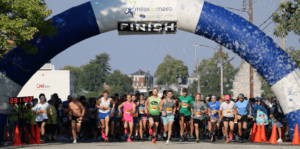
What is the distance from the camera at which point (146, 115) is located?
14.0 metres

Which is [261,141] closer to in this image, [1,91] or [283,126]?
[283,126]

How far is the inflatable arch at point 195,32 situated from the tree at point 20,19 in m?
1.57

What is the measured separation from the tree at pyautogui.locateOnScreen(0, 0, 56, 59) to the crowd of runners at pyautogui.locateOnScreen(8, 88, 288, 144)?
2936 mm

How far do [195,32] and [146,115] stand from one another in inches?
135

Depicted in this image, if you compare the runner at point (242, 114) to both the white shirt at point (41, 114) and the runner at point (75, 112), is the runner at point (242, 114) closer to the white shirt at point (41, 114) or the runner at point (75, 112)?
the runner at point (75, 112)

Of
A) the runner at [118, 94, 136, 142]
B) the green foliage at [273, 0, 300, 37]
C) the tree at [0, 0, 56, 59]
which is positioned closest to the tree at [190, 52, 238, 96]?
the green foliage at [273, 0, 300, 37]

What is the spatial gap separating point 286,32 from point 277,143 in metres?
4.26

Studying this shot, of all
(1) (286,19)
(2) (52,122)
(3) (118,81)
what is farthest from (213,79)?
(2) (52,122)

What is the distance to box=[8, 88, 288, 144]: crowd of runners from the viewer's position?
1308 centimetres

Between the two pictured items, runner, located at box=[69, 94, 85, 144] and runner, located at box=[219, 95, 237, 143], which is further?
runner, located at box=[219, 95, 237, 143]

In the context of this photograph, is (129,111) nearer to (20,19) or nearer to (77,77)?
(20,19)

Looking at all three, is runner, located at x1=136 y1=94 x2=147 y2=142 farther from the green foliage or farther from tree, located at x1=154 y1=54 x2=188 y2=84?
tree, located at x1=154 y1=54 x2=188 y2=84

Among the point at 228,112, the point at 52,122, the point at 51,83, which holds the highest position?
the point at 51,83

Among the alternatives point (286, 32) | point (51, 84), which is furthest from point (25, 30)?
point (51, 84)
